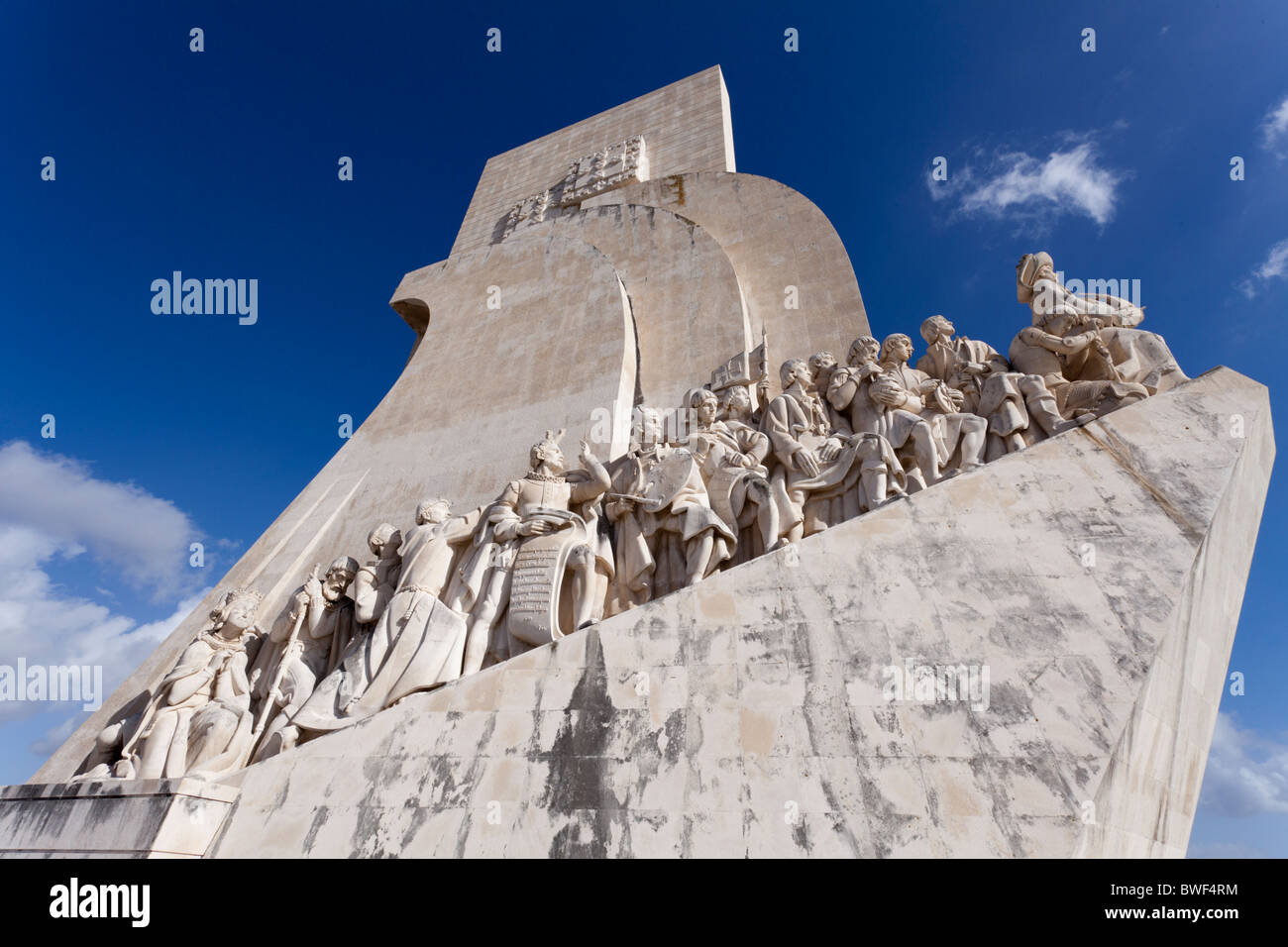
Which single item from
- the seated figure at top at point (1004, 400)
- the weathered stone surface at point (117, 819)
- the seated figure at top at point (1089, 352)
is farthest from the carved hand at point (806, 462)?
the weathered stone surface at point (117, 819)

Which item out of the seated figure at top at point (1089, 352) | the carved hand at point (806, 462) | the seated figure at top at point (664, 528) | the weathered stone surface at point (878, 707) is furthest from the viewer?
the carved hand at point (806, 462)

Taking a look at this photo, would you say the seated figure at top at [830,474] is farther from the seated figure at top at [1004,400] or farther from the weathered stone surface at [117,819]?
the weathered stone surface at [117,819]

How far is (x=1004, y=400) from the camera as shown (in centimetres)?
545

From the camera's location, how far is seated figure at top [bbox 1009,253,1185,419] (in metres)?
5.29

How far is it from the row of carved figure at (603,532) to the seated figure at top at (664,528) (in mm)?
14

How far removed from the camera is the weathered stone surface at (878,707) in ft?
10.5

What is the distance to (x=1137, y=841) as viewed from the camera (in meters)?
3.55

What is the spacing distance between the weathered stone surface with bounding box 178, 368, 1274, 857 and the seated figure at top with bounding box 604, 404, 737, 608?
0.79 m

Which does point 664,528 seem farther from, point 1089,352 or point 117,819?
point 1089,352

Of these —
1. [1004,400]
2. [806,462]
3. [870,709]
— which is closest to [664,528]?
[806,462]

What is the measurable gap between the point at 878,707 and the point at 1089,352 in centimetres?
403

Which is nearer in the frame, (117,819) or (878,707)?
(878,707)

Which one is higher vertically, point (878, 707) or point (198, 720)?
point (198, 720)
